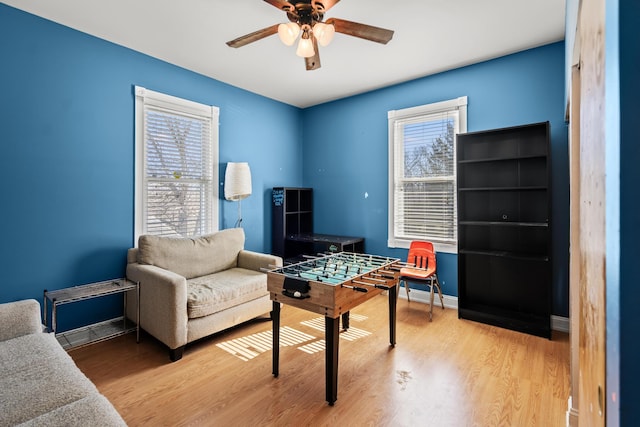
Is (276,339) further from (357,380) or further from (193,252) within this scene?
(193,252)

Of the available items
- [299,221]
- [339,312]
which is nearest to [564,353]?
[339,312]

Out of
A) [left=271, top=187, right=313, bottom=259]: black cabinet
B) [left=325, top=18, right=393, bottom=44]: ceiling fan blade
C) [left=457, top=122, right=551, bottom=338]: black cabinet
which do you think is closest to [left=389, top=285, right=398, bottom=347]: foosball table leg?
[left=457, top=122, right=551, bottom=338]: black cabinet

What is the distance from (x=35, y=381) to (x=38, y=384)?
4 centimetres

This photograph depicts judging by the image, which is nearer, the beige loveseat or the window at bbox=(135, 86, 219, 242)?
the beige loveseat

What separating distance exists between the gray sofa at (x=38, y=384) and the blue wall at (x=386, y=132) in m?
3.65

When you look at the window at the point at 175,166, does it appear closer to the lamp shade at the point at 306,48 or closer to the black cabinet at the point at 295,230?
the black cabinet at the point at 295,230

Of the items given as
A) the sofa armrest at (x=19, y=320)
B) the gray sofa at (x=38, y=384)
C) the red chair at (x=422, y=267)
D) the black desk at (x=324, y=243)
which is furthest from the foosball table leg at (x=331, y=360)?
the black desk at (x=324, y=243)

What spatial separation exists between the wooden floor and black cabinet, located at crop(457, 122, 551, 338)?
38 centimetres

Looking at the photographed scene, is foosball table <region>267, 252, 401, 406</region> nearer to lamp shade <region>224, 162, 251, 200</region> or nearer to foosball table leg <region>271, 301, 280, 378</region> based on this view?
foosball table leg <region>271, 301, 280, 378</region>

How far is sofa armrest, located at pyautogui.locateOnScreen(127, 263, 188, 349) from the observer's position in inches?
102

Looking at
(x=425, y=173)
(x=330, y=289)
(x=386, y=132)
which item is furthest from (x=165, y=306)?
(x=386, y=132)

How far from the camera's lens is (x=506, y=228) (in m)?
3.46

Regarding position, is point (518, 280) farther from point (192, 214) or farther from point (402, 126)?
point (192, 214)

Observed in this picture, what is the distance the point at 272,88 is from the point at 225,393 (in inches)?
152
